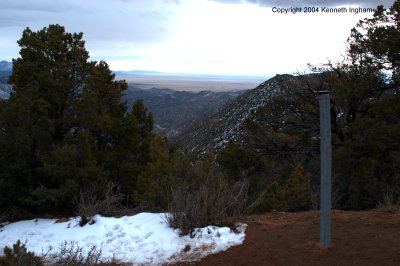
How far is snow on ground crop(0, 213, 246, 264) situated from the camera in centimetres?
661

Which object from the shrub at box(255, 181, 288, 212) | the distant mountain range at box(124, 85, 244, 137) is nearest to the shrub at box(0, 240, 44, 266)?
the shrub at box(255, 181, 288, 212)

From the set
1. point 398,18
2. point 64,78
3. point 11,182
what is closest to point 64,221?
point 11,182

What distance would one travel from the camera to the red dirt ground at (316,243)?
5359mm

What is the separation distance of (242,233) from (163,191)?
371 cm

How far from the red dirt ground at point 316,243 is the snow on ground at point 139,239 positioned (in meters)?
0.39

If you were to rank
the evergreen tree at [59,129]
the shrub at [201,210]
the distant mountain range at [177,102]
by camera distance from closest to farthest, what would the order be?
the shrub at [201,210]
the evergreen tree at [59,129]
the distant mountain range at [177,102]

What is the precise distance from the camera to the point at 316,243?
589cm

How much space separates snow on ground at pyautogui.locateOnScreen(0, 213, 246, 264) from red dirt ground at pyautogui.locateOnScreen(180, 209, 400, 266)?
15.5 inches

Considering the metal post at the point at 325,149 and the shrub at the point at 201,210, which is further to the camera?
the shrub at the point at 201,210

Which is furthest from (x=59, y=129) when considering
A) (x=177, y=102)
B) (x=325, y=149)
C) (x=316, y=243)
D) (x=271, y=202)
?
(x=177, y=102)

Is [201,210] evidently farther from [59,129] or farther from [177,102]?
[177,102]

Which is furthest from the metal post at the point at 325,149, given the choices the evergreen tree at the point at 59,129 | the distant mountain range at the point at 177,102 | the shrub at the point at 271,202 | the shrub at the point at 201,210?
the distant mountain range at the point at 177,102

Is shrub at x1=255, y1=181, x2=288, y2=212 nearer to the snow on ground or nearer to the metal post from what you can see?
the snow on ground

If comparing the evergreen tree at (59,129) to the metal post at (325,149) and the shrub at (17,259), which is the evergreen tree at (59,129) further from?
the metal post at (325,149)
